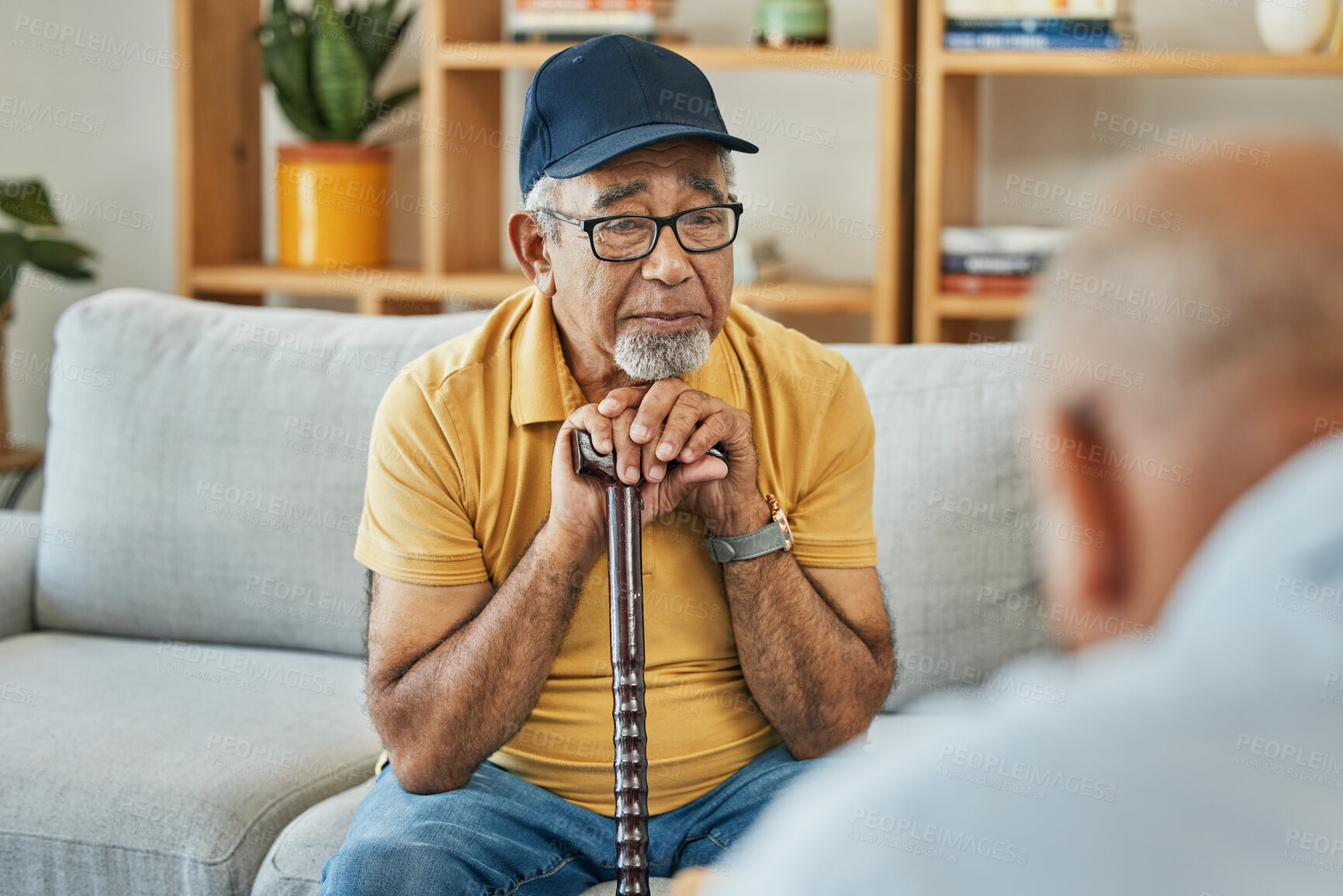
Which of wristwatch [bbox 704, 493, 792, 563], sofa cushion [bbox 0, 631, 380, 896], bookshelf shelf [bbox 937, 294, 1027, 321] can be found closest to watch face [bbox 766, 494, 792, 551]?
wristwatch [bbox 704, 493, 792, 563]

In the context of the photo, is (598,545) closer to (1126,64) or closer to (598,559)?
(598,559)

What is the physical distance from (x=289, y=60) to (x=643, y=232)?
1.67 meters

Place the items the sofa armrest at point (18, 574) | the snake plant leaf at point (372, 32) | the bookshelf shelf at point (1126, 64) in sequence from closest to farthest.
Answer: the sofa armrest at point (18, 574)
the bookshelf shelf at point (1126, 64)
the snake plant leaf at point (372, 32)

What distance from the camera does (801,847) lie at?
1.59 ft

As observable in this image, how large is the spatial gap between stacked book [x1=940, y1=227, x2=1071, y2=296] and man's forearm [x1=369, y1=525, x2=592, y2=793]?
1.32 meters

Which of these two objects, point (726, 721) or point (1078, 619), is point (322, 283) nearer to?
point (726, 721)

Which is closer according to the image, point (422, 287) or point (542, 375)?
point (542, 375)

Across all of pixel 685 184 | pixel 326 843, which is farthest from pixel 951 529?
pixel 326 843

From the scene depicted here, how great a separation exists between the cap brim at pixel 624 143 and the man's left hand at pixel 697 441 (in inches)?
9.3

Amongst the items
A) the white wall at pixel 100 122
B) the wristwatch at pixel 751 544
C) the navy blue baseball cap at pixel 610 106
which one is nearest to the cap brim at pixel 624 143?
the navy blue baseball cap at pixel 610 106

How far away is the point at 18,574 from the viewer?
7.22 ft

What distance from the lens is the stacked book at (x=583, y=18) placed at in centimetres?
256

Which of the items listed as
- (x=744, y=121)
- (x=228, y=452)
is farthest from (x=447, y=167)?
(x=228, y=452)

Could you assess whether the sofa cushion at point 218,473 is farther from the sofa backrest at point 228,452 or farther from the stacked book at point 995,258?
the stacked book at point 995,258
